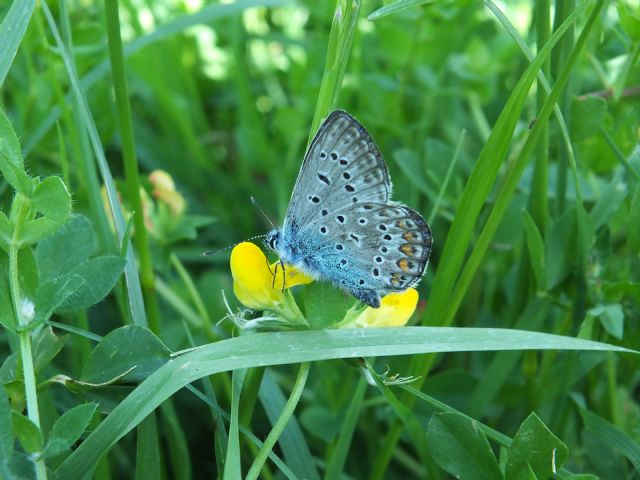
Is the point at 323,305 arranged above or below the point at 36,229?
below

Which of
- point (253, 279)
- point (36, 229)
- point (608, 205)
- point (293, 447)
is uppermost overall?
point (36, 229)

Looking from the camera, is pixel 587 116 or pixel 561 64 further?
pixel 587 116

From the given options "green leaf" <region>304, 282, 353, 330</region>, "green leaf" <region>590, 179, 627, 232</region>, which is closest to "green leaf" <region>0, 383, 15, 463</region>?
"green leaf" <region>304, 282, 353, 330</region>

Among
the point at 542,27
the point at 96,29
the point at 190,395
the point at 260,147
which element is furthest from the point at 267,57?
the point at 542,27

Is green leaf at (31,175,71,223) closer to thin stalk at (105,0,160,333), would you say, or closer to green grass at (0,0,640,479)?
green grass at (0,0,640,479)

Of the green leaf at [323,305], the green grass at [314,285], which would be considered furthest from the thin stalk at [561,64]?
the green leaf at [323,305]

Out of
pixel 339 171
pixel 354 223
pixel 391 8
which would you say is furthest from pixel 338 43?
pixel 354 223

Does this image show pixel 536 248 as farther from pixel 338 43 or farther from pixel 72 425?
pixel 72 425
